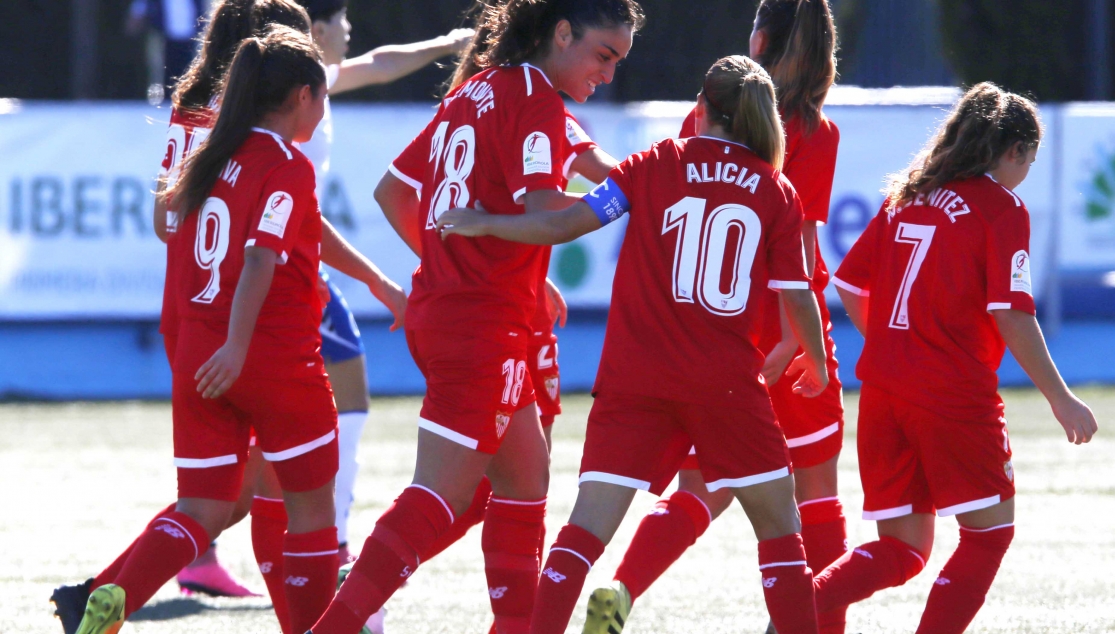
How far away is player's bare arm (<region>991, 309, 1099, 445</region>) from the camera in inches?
143

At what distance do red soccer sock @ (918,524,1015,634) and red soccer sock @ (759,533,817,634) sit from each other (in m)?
0.43

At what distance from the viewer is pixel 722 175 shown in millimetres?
3445

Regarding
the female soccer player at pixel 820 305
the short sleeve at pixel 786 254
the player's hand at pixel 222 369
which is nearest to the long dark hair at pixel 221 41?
the player's hand at pixel 222 369

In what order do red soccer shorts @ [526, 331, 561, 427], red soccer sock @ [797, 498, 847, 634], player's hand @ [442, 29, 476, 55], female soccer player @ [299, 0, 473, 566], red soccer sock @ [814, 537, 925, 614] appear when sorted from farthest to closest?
female soccer player @ [299, 0, 473, 566]
player's hand @ [442, 29, 476, 55]
red soccer sock @ [797, 498, 847, 634]
red soccer shorts @ [526, 331, 561, 427]
red soccer sock @ [814, 537, 925, 614]

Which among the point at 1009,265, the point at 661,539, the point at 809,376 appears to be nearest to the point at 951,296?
the point at 1009,265

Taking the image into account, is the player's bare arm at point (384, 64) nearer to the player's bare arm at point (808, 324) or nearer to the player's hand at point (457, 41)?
the player's hand at point (457, 41)

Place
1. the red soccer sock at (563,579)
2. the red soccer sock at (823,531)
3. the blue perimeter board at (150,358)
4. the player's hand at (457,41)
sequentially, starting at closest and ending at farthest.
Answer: the red soccer sock at (563,579) → the red soccer sock at (823,531) → the player's hand at (457,41) → the blue perimeter board at (150,358)

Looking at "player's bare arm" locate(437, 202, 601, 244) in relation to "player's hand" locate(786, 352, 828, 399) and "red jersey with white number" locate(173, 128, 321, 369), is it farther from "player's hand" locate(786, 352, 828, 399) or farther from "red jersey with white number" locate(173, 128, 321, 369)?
"player's hand" locate(786, 352, 828, 399)

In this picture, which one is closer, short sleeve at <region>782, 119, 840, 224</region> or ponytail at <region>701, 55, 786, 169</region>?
ponytail at <region>701, 55, 786, 169</region>

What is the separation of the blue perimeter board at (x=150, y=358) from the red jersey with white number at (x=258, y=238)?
7346mm

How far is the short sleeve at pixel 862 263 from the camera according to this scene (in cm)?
396

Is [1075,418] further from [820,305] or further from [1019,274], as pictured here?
[820,305]

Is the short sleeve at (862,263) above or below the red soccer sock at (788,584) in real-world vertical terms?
above

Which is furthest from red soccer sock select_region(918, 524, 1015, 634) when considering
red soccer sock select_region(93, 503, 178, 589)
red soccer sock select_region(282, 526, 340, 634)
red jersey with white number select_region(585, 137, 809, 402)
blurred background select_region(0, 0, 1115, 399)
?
blurred background select_region(0, 0, 1115, 399)
